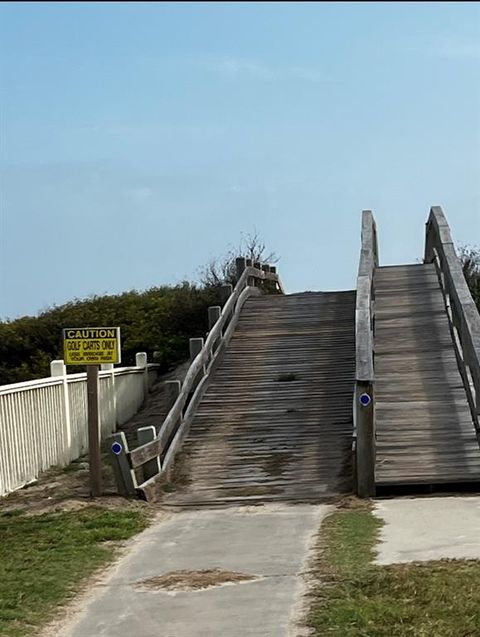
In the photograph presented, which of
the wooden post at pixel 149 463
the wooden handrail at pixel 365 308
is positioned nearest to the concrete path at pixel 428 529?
the wooden handrail at pixel 365 308

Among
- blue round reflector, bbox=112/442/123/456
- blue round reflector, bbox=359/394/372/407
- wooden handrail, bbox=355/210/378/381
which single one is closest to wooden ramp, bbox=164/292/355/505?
blue round reflector, bbox=112/442/123/456

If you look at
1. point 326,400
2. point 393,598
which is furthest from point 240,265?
point 393,598

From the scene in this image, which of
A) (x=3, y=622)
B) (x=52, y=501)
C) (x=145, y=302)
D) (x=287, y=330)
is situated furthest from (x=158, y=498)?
(x=145, y=302)

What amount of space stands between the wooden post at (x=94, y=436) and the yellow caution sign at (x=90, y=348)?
A: 0.43ft

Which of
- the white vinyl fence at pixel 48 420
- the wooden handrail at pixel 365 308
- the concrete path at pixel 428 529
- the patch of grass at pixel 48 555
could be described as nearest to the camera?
the patch of grass at pixel 48 555

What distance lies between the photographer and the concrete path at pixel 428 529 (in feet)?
26.9

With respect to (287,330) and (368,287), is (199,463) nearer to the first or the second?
(368,287)

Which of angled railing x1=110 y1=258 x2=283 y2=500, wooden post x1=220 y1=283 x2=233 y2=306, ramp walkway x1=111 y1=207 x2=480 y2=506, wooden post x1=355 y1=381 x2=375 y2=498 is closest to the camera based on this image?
wooden post x1=355 y1=381 x2=375 y2=498

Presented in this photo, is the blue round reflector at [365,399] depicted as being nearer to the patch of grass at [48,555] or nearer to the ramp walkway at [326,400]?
the ramp walkway at [326,400]

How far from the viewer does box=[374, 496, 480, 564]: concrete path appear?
8.20 meters

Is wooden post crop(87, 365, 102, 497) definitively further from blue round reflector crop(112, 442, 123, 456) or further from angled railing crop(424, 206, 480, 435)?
angled railing crop(424, 206, 480, 435)

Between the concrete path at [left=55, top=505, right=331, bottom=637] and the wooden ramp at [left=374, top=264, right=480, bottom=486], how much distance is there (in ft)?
5.26

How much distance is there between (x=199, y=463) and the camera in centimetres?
1370

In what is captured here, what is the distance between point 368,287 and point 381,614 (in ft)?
37.9
